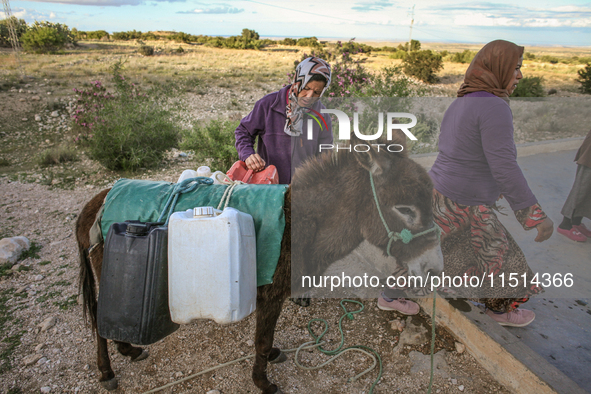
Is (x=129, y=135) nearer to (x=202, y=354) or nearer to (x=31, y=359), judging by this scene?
(x=31, y=359)

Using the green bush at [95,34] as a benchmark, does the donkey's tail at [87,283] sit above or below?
below

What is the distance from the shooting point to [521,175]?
1.67m

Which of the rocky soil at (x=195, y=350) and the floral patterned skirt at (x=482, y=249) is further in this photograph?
the rocky soil at (x=195, y=350)

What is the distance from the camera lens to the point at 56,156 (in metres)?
6.50

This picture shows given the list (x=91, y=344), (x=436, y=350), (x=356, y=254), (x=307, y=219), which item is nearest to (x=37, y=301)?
(x=91, y=344)

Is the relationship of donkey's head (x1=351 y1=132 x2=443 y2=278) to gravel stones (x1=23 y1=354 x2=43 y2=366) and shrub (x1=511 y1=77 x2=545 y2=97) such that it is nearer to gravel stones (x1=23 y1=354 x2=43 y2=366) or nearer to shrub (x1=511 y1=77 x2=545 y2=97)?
gravel stones (x1=23 y1=354 x2=43 y2=366)

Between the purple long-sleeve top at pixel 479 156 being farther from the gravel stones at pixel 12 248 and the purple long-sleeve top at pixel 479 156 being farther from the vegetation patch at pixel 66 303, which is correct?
the gravel stones at pixel 12 248

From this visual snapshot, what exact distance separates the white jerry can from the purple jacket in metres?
1.22

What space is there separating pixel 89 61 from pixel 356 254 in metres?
24.9

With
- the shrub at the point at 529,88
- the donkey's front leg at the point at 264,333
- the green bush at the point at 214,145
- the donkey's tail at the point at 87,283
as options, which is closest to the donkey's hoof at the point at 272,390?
the donkey's front leg at the point at 264,333

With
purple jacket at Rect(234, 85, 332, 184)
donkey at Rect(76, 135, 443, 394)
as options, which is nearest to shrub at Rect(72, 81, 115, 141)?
purple jacket at Rect(234, 85, 332, 184)

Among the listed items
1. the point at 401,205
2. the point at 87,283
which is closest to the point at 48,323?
the point at 87,283

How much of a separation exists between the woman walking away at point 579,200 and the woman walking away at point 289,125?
1.53 metres

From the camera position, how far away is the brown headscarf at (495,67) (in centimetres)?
178
